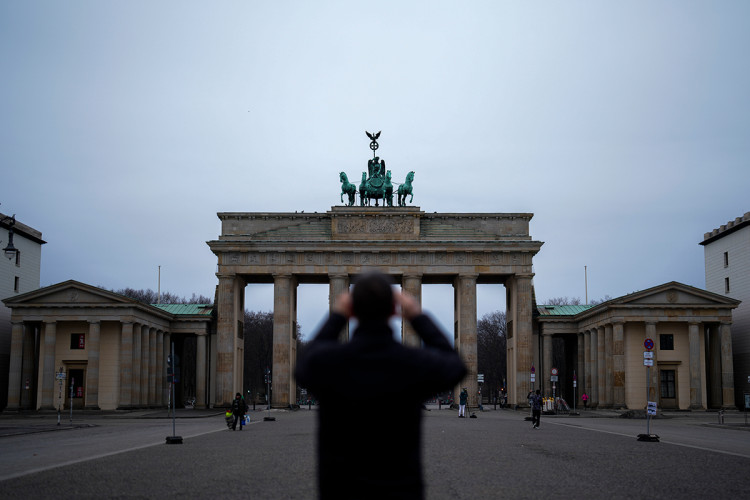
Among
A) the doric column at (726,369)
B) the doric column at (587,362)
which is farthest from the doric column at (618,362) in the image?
the doric column at (587,362)

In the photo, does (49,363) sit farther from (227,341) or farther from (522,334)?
(522,334)

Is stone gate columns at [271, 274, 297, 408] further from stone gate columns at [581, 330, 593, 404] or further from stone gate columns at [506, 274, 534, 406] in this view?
stone gate columns at [581, 330, 593, 404]

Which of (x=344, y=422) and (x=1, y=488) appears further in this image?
(x=1, y=488)

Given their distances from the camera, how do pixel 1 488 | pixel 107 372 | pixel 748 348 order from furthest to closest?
pixel 748 348
pixel 107 372
pixel 1 488

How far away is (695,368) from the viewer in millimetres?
65875

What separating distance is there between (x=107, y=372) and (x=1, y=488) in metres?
53.4

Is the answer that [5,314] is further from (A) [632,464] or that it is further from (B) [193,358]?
(A) [632,464]

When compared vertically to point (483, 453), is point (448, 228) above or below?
above

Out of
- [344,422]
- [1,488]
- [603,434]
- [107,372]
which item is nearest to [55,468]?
[1,488]

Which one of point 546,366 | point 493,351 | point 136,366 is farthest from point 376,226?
point 493,351

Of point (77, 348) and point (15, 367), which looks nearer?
point (15, 367)

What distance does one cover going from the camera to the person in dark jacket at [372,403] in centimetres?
479

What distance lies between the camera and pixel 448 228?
7762cm

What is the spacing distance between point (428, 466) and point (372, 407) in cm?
1531
